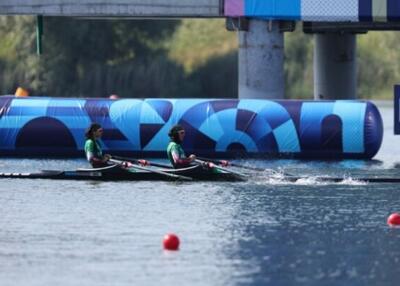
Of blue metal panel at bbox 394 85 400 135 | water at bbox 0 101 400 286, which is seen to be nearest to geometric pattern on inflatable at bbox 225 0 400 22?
blue metal panel at bbox 394 85 400 135

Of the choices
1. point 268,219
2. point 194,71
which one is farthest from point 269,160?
point 194,71

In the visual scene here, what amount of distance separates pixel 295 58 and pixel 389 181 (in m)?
40.3

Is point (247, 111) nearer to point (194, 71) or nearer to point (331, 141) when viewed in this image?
point (331, 141)

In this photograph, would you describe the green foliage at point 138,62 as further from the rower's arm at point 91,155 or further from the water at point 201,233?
the rower's arm at point 91,155

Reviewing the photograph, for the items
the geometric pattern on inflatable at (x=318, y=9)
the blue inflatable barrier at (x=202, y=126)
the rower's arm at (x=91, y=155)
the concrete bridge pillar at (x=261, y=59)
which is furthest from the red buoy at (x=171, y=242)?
Result: the geometric pattern on inflatable at (x=318, y=9)

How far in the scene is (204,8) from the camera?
129 ft

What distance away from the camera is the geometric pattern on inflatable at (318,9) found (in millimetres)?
38750

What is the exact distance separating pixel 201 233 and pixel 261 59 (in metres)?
17.1

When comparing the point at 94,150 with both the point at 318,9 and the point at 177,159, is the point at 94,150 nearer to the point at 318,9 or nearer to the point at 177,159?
the point at 177,159

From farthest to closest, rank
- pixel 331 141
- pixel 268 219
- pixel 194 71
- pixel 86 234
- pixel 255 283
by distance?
pixel 194 71, pixel 331 141, pixel 268 219, pixel 86 234, pixel 255 283

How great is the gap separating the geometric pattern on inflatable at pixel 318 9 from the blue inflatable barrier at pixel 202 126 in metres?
3.60

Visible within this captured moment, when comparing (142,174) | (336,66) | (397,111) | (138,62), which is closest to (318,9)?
(397,111)

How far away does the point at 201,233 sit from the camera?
22.6 metres

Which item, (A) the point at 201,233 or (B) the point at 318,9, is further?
(B) the point at 318,9
